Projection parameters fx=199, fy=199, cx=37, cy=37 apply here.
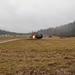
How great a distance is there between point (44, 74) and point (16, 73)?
170 centimetres

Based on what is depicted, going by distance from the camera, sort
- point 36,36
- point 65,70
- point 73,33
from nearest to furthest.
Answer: point 65,70
point 36,36
point 73,33

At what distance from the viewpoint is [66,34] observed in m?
165

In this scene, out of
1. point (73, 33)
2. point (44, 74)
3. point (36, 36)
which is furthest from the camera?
point (73, 33)

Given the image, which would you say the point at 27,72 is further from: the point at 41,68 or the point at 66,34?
the point at 66,34

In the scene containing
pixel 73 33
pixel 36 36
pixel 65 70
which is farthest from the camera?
pixel 73 33

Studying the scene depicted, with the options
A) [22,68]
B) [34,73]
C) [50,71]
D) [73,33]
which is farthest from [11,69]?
[73,33]

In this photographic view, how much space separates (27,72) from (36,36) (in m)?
79.1

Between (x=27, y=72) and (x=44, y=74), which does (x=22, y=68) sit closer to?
(x=27, y=72)

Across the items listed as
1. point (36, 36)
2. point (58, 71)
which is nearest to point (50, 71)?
point (58, 71)

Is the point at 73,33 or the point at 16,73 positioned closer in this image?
the point at 16,73

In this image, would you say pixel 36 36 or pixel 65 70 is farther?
pixel 36 36

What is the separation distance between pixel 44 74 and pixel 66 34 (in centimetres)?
15510

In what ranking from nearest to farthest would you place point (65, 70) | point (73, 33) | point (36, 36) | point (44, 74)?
point (44, 74), point (65, 70), point (36, 36), point (73, 33)

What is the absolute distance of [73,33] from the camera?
16150cm
